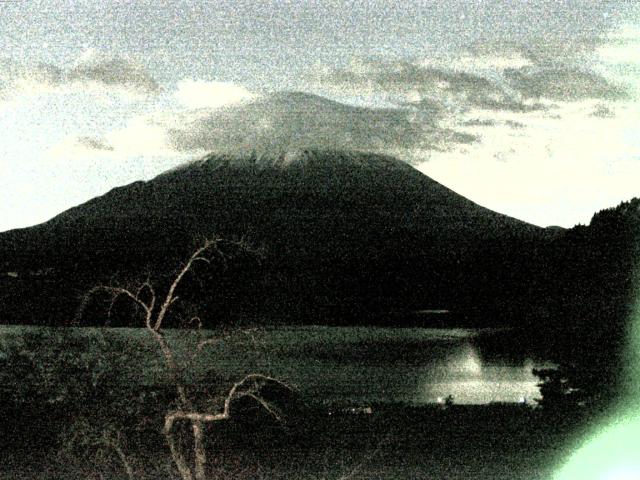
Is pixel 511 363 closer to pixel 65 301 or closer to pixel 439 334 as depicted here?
pixel 439 334

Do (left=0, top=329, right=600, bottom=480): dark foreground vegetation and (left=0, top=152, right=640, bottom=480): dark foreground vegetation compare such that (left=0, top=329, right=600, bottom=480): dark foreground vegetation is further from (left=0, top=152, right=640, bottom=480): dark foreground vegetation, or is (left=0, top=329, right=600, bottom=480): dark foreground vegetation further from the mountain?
the mountain

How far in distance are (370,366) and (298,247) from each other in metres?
89.6

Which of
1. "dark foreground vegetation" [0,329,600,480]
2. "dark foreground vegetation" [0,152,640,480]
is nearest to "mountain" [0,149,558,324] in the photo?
"dark foreground vegetation" [0,152,640,480]

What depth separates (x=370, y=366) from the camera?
52438 mm

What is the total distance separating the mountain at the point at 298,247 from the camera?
92125 millimetres

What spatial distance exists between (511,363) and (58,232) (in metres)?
106

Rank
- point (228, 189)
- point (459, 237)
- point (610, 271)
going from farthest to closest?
point (228, 189), point (459, 237), point (610, 271)

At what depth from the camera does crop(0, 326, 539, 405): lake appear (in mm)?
31609

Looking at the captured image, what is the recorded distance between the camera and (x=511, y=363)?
5428 centimetres

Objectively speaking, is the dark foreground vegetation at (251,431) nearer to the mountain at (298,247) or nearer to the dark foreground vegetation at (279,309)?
the dark foreground vegetation at (279,309)

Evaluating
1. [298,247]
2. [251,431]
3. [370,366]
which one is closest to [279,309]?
[298,247]

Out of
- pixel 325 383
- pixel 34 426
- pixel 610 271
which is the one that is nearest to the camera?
pixel 34 426

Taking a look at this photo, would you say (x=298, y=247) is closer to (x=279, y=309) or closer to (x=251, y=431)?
(x=279, y=309)

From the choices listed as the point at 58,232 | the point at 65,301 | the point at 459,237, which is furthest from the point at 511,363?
the point at 58,232
